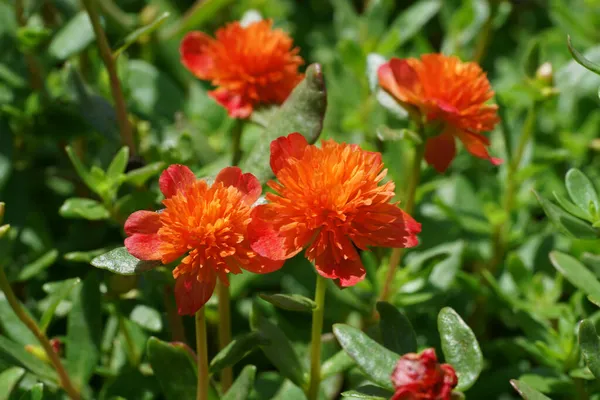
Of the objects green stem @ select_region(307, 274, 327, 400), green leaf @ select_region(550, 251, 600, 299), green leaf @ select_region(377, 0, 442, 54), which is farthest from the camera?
green leaf @ select_region(377, 0, 442, 54)

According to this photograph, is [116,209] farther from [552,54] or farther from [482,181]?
[552,54]

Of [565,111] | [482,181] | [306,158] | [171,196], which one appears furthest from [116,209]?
[565,111]

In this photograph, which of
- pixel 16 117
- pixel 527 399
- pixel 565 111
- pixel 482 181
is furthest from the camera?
pixel 565 111

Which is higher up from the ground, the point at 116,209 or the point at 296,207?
the point at 296,207

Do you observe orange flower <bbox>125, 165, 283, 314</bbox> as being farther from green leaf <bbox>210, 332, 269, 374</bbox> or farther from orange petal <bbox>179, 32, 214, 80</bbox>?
orange petal <bbox>179, 32, 214, 80</bbox>

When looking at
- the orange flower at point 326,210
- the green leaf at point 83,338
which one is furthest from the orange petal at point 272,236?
the green leaf at point 83,338

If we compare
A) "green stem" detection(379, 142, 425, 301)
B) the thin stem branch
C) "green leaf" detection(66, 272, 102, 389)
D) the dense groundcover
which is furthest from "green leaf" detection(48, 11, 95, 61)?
"green stem" detection(379, 142, 425, 301)
